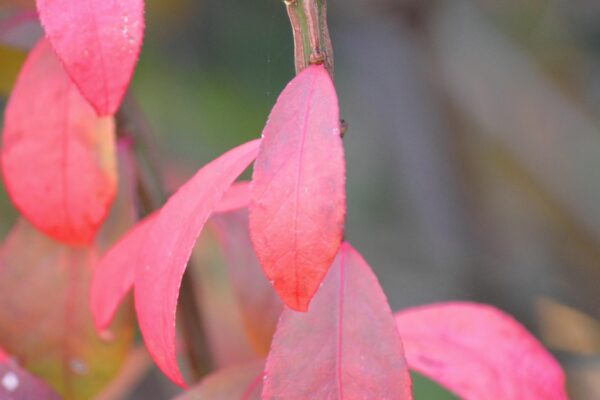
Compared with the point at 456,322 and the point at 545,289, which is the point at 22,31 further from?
the point at 545,289

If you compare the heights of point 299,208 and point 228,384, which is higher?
point 299,208

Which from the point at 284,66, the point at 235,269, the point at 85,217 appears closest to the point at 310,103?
the point at 85,217

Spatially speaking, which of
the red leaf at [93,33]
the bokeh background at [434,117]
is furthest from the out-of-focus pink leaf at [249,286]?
the bokeh background at [434,117]

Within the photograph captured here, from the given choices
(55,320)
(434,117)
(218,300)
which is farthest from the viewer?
(434,117)

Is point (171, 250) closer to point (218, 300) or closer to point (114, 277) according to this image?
point (114, 277)

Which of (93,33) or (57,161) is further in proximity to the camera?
(57,161)

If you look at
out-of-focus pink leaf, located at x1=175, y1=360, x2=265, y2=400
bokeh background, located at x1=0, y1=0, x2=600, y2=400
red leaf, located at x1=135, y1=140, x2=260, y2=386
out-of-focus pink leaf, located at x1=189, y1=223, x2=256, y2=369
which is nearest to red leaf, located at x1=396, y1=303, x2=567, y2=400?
out-of-focus pink leaf, located at x1=175, y1=360, x2=265, y2=400

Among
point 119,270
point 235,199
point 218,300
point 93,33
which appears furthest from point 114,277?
point 218,300
